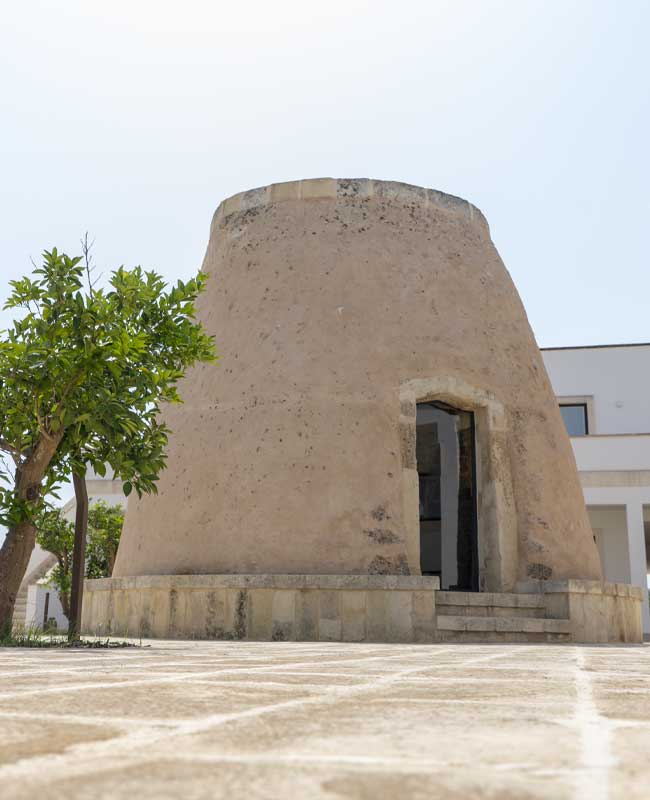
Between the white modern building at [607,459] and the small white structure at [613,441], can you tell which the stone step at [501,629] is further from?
the white modern building at [607,459]

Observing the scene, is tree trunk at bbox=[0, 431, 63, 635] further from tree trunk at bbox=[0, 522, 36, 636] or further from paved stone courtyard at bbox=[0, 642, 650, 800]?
paved stone courtyard at bbox=[0, 642, 650, 800]

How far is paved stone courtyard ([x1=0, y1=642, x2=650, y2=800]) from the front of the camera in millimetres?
1056

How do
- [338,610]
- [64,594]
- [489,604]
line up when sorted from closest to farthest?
[338,610], [489,604], [64,594]

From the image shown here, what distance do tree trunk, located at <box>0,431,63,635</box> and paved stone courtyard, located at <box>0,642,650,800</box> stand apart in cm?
387

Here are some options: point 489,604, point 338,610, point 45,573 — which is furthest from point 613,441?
point 45,573

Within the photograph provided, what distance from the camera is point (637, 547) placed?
1644cm

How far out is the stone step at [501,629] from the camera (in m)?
7.88

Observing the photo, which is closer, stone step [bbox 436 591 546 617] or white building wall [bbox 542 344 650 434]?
stone step [bbox 436 591 546 617]

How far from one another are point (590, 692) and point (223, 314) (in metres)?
7.92

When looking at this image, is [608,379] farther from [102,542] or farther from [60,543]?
[60,543]

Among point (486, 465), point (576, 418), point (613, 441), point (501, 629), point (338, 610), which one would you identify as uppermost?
point (576, 418)

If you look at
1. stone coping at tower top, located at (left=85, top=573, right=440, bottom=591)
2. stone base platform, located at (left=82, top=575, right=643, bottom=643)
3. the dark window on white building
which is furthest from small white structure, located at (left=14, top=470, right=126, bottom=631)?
the dark window on white building

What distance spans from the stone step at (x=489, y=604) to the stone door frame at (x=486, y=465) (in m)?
0.47

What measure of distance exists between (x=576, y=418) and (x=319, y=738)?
75.5ft
